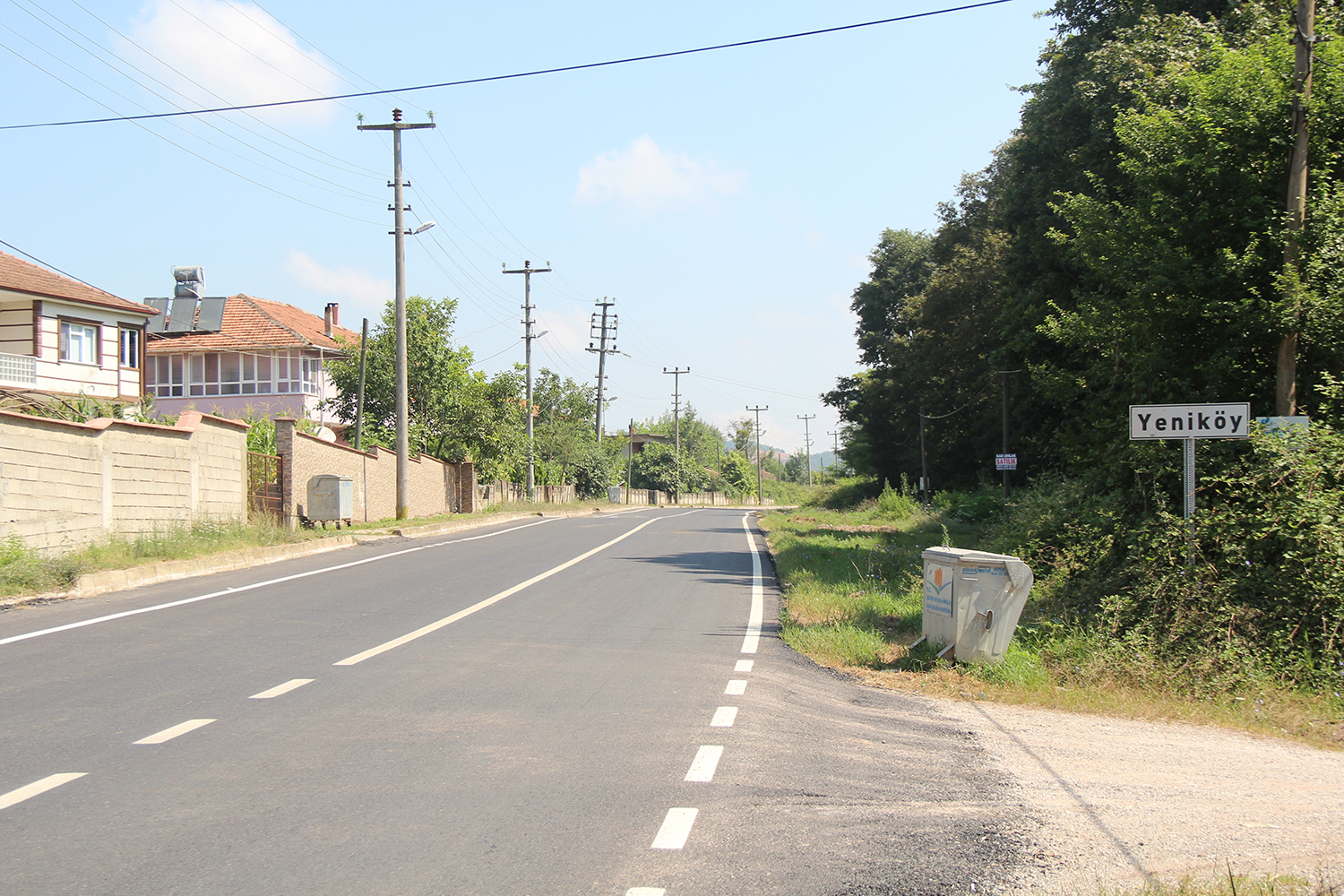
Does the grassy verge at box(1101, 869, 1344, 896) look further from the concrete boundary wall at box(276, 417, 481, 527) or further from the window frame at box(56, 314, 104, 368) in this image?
the window frame at box(56, 314, 104, 368)

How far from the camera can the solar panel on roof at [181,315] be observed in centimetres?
4966

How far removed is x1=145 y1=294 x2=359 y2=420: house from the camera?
48625 millimetres

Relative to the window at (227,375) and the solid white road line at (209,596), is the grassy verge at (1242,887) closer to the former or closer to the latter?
the solid white road line at (209,596)

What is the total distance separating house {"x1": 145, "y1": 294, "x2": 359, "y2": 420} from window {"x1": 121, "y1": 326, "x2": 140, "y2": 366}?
13684 millimetres

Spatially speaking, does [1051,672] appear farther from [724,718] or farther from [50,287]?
[50,287]

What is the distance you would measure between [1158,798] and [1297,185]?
27.2ft

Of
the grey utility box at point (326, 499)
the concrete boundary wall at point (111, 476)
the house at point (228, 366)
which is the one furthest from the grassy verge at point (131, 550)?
the house at point (228, 366)

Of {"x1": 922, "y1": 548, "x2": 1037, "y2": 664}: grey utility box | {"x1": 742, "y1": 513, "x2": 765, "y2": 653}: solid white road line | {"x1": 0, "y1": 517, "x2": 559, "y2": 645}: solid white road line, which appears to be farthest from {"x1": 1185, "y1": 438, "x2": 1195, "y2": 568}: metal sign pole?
{"x1": 0, "y1": 517, "x2": 559, "y2": 645}: solid white road line

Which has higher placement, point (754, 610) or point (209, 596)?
point (209, 596)

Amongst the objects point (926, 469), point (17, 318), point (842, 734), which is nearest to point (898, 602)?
point (842, 734)

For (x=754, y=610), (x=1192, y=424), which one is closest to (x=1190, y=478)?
(x=1192, y=424)

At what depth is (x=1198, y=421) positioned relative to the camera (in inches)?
373

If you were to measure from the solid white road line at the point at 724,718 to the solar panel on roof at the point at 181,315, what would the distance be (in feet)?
163

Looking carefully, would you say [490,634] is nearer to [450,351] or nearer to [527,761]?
[527,761]
